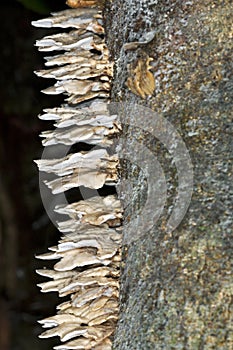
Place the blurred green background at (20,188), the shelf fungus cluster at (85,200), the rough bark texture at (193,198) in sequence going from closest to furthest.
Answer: the rough bark texture at (193,198), the shelf fungus cluster at (85,200), the blurred green background at (20,188)

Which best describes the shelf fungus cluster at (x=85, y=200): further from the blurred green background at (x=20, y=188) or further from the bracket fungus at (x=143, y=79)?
the blurred green background at (x=20, y=188)

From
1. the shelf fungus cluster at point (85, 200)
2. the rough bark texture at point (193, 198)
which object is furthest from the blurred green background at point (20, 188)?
the rough bark texture at point (193, 198)

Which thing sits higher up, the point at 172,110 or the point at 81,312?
the point at 172,110

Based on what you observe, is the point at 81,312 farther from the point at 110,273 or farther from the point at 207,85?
the point at 207,85

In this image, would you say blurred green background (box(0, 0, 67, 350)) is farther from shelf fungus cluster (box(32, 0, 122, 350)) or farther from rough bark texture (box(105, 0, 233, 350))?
rough bark texture (box(105, 0, 233, 350))

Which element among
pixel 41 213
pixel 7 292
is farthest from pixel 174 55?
pixel 7 292

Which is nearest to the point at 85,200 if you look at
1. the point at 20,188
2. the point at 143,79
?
the point at 143,79

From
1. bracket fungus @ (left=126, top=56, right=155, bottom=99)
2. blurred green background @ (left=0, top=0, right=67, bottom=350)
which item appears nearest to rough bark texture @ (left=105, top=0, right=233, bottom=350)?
bracket fungus @ (left=126, top=56, right=155, bottom=99)

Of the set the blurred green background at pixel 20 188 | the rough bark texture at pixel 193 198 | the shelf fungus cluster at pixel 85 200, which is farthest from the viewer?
the blurred green background at pixel 20 188
